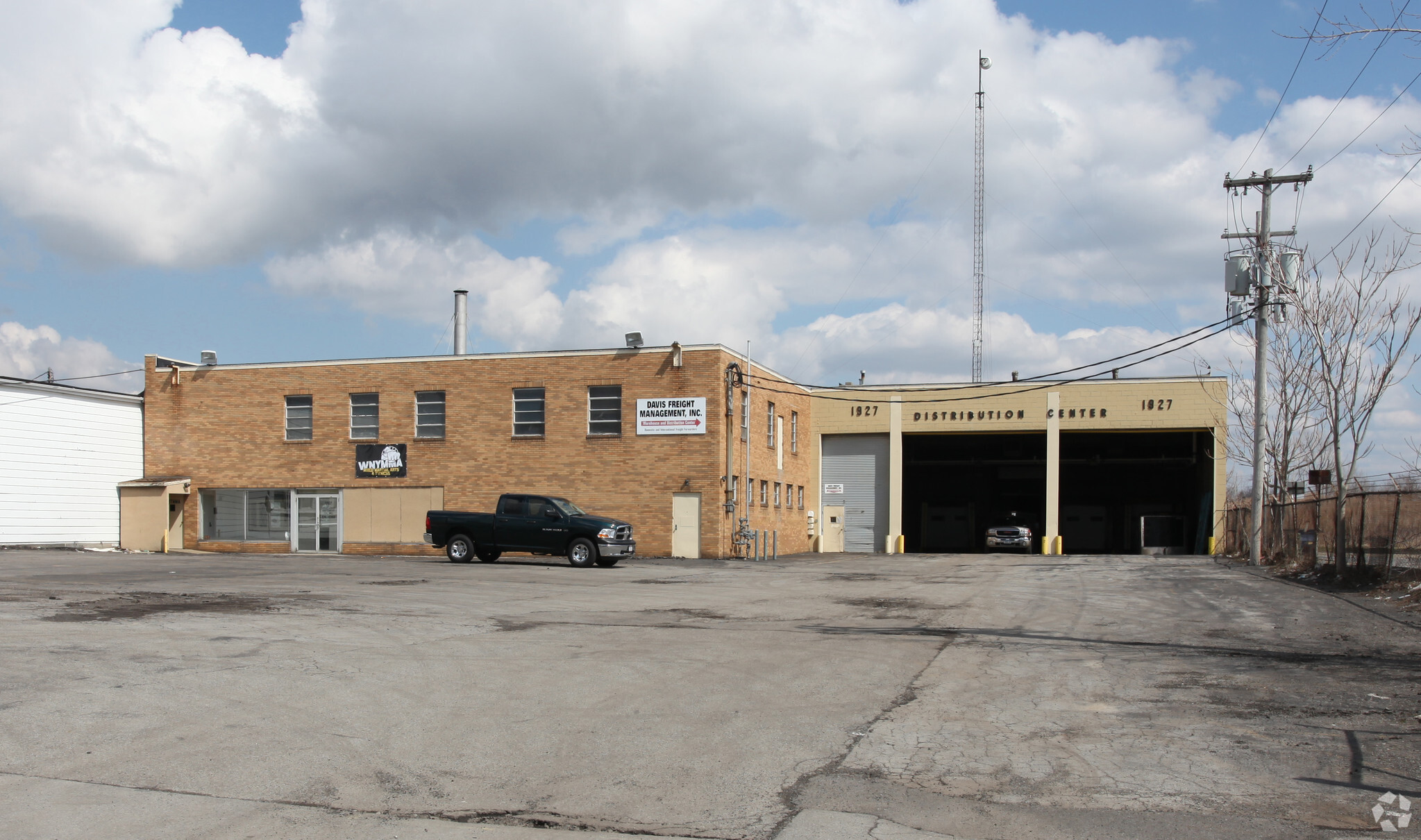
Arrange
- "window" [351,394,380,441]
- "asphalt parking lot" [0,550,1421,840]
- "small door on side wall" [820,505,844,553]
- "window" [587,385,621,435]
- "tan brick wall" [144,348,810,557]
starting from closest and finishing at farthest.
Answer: "asphalt parking lot" [0,550,1421,840] < "tan brick wall" [144,348,810,557] < "window" [587,385,621,435] < "window" [351,394,380,441] < "small door on side wall" [820,505,844,553]

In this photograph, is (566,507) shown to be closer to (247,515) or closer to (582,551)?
(582,551)

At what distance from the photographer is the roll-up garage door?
44.8 metres

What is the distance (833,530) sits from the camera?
45375mm

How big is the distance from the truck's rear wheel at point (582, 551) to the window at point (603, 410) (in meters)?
7.52

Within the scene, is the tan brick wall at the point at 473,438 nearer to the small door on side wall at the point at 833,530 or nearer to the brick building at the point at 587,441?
the brick building at the point at 587,441

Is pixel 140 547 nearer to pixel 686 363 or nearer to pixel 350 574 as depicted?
pixel 350 574

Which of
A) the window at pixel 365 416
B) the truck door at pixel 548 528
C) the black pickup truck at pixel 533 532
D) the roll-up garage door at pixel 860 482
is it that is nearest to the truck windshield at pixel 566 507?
the black pickup truck at pixel 533 532

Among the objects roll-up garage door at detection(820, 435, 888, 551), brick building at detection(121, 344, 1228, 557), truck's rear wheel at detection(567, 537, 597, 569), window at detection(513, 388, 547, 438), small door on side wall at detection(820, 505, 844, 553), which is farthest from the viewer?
small door on side wall at detection(820, 505, 844, 553)

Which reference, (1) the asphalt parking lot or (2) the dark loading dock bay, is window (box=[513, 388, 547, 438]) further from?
(2) the dark loading dock bay

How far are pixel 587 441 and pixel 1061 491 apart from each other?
35636mm

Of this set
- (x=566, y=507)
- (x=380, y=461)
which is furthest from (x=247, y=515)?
(x=566, y=507)

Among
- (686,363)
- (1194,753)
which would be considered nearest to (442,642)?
(1194,753)

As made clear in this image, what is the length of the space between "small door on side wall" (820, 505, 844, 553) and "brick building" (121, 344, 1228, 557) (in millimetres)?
88

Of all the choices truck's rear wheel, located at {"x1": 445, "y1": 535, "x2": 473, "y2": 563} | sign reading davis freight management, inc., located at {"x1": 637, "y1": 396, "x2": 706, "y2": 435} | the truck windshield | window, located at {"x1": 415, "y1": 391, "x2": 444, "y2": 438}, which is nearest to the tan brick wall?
sign reading davis freight management, inc., located at {"x1": 637, "y1": 396, "x2": 706, "y2": 435}
